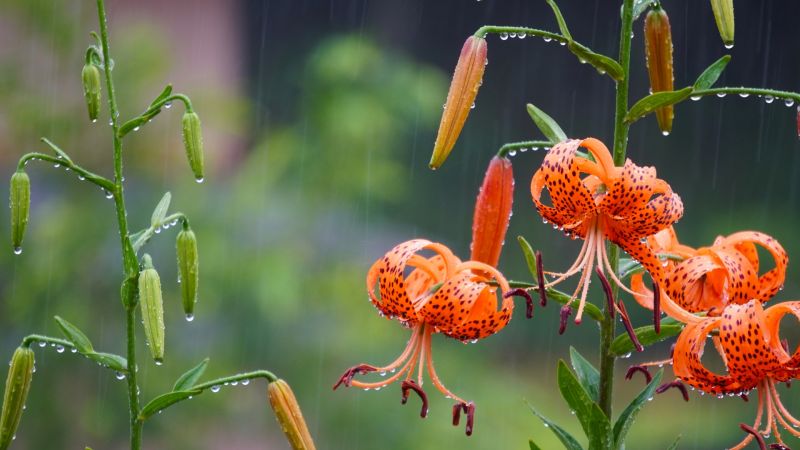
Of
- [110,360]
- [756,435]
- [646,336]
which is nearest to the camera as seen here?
[756,435]

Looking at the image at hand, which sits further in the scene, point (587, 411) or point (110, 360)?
point (110, 360)

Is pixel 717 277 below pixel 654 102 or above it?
below

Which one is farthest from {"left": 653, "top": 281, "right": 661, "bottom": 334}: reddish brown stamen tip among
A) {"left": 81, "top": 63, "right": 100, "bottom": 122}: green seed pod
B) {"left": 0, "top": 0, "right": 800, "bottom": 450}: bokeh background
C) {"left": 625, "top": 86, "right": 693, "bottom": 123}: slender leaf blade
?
{"left": 0, "top": 0, "right": 800, "bottom": 450}: bokeh background

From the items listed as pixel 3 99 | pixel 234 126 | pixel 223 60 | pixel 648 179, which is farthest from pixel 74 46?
pixel 648 179

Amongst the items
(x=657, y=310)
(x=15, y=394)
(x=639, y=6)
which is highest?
(x=639, y=6)

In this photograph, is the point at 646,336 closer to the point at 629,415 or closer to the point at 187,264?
the point at 629,415

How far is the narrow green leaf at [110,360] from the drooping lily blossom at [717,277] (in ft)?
1.69

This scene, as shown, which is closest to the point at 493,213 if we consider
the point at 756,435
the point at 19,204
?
the point at 756,435

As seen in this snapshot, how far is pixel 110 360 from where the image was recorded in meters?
1.17

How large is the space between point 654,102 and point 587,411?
0.93ft

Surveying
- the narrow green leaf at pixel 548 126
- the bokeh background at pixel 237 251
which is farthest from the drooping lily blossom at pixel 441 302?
the bokeh background at pixel 237 251

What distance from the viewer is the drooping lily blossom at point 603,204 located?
3.51 feet

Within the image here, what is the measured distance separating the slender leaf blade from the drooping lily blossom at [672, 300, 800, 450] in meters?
0.19

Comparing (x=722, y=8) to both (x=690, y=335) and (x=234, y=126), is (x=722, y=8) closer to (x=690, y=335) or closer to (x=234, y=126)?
(x=690, y=335)
